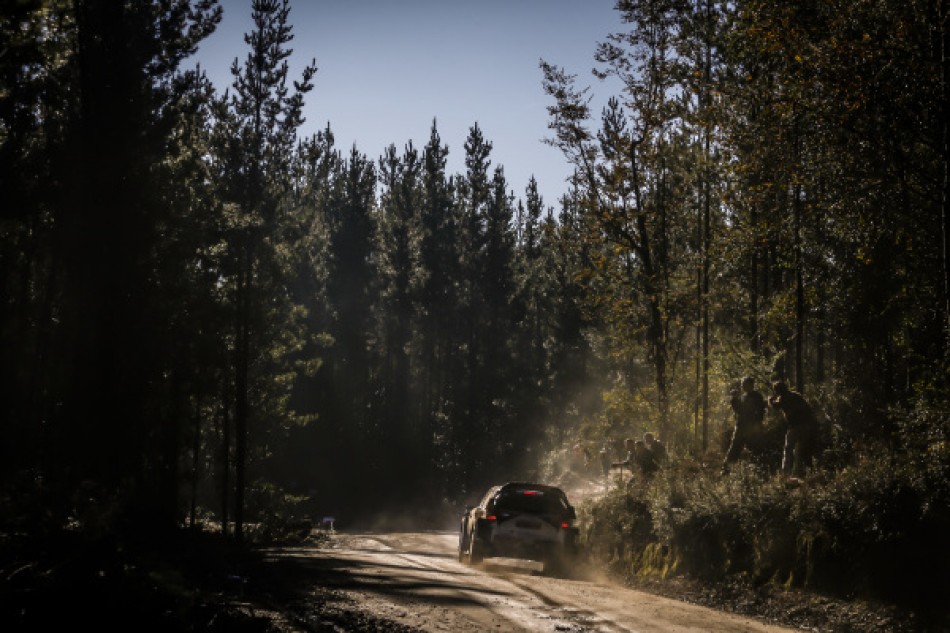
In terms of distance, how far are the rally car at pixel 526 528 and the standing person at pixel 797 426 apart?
490 cm

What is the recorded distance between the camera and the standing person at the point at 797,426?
16.3 metres

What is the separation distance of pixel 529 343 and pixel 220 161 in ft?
170

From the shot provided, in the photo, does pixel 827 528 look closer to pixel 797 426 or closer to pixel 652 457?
pixel 797 426

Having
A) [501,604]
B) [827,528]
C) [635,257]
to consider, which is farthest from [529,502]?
[635,257]

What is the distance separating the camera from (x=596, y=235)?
27.6m

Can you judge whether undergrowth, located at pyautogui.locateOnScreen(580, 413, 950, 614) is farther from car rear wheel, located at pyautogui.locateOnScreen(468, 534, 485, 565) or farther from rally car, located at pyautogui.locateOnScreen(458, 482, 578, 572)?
car rear wheel, located at pyautogui.locateOnScreen(468, 534, 485, 565)

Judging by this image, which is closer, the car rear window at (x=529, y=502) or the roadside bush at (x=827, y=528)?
the roadside bush at (x=827, y=528)

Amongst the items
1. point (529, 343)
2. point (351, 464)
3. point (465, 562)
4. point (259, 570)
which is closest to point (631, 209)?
point (465, 562)

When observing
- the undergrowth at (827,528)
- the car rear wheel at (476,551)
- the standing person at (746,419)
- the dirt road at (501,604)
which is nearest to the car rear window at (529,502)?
the car rear wheel at (476,551)

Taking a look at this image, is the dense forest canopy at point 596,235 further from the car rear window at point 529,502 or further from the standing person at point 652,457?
the car rear window at point 529,502

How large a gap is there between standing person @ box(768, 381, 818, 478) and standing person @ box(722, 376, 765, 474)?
6.89 feet

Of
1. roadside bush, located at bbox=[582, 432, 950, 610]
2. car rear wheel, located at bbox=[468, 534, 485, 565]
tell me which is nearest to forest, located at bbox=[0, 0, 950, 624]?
roadside bush, located at bbox=[582, 432, 950, 610]

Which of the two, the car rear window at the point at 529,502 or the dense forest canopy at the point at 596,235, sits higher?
the dense forest canopy at the point at 596,235

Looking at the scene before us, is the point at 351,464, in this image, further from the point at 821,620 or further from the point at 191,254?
the point at 821,620
